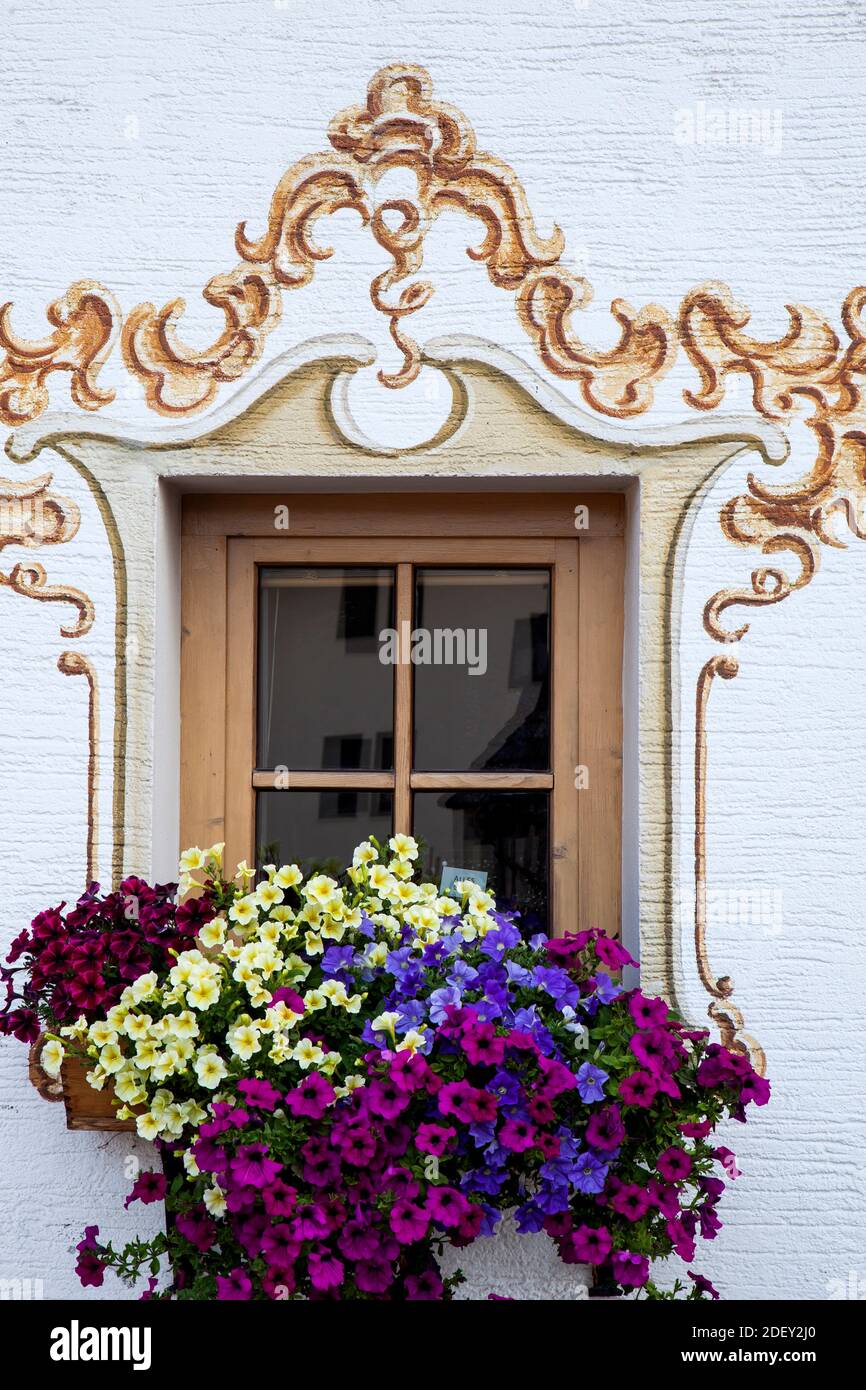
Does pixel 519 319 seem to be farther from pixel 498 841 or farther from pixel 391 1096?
pixel 391 1096

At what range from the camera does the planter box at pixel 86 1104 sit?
2.20 m

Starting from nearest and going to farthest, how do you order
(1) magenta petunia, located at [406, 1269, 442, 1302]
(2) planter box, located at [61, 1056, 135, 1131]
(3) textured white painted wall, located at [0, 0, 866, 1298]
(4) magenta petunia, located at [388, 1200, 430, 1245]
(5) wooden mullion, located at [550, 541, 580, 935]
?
(4) magenta petunia, located at [388, 1200, 430, 1245] → (1) magenta petunia, located at [406, 1269, 442, 1302] → (2) planter box, located at [61, 1056, 135, 1131] → (3) textured white painted wall, located at [0, 0, 866, 1298] → (5) wooden mullion, located at [550, 541, 580, 935]

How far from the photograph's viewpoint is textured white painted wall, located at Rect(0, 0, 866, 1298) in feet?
7.64

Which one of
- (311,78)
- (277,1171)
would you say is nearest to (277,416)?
(311,78)

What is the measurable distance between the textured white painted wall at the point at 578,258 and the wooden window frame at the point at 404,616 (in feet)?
0.66

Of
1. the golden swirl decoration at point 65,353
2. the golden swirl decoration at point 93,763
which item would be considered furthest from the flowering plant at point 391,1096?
the golden swirl decoration at point 65,353

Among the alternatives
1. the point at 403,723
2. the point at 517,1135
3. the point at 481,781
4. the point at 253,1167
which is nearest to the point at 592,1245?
the point at 517,1135

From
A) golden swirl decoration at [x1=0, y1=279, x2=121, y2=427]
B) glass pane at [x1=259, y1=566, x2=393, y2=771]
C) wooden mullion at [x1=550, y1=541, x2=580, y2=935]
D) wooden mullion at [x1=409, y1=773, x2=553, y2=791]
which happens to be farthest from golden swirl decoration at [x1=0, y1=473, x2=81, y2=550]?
wooden mullion at [x1=550, y1=541, x2=580, y2=935]

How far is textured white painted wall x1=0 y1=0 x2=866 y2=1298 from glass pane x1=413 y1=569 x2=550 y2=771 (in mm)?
327

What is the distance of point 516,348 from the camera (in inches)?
93.0

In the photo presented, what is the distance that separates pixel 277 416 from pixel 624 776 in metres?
0.99

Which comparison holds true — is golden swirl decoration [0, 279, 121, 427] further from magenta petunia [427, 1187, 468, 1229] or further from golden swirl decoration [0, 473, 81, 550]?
magenta petunia [427, 1187, 468, 1229]

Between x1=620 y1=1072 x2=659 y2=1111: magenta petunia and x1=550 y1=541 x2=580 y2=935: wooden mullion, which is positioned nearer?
x1=620 y1=1072 x2=659 y2=1111: magenta petunia

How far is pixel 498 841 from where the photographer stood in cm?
Answer: 251
